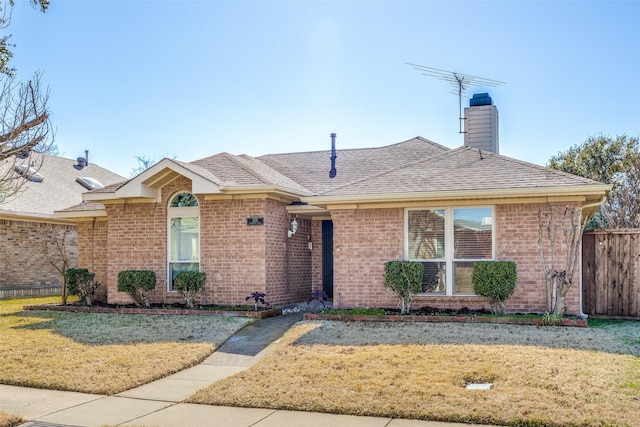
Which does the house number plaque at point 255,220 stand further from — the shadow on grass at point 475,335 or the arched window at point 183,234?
the shadow on grass at point 475,335

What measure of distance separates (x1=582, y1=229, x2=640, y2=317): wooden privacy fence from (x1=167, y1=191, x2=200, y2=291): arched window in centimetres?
919

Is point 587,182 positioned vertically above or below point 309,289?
above

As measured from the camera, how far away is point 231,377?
9055mm

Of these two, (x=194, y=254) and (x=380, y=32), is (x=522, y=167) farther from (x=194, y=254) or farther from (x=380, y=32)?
(x=194, y=254)

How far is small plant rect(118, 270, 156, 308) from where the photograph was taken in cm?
1533

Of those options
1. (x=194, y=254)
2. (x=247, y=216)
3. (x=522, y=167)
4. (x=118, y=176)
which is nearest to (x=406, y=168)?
(x=522, y=167)

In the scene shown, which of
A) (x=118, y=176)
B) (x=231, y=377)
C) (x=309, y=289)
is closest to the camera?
(x=231, y=377)

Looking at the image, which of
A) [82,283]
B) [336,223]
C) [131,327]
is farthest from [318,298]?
[82,283]

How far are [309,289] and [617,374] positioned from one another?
33.1ft

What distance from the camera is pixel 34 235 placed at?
73.7 ft

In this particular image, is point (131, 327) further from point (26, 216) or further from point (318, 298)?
point (26, 216)

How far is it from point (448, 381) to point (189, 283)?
826 centimetres

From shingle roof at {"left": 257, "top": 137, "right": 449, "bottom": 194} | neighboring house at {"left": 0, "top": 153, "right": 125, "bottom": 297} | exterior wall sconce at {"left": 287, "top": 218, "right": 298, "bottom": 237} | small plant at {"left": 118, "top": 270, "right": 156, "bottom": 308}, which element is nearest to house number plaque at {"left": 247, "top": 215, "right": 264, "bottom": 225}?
exterior wall sconce at {"left": 287, "top": 218, "right": 298, "bottom": 237}

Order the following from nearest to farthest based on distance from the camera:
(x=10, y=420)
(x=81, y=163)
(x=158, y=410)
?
1. (x=10, y=420)
2. (x=158, y=410)
3. (x=81, y=163)
